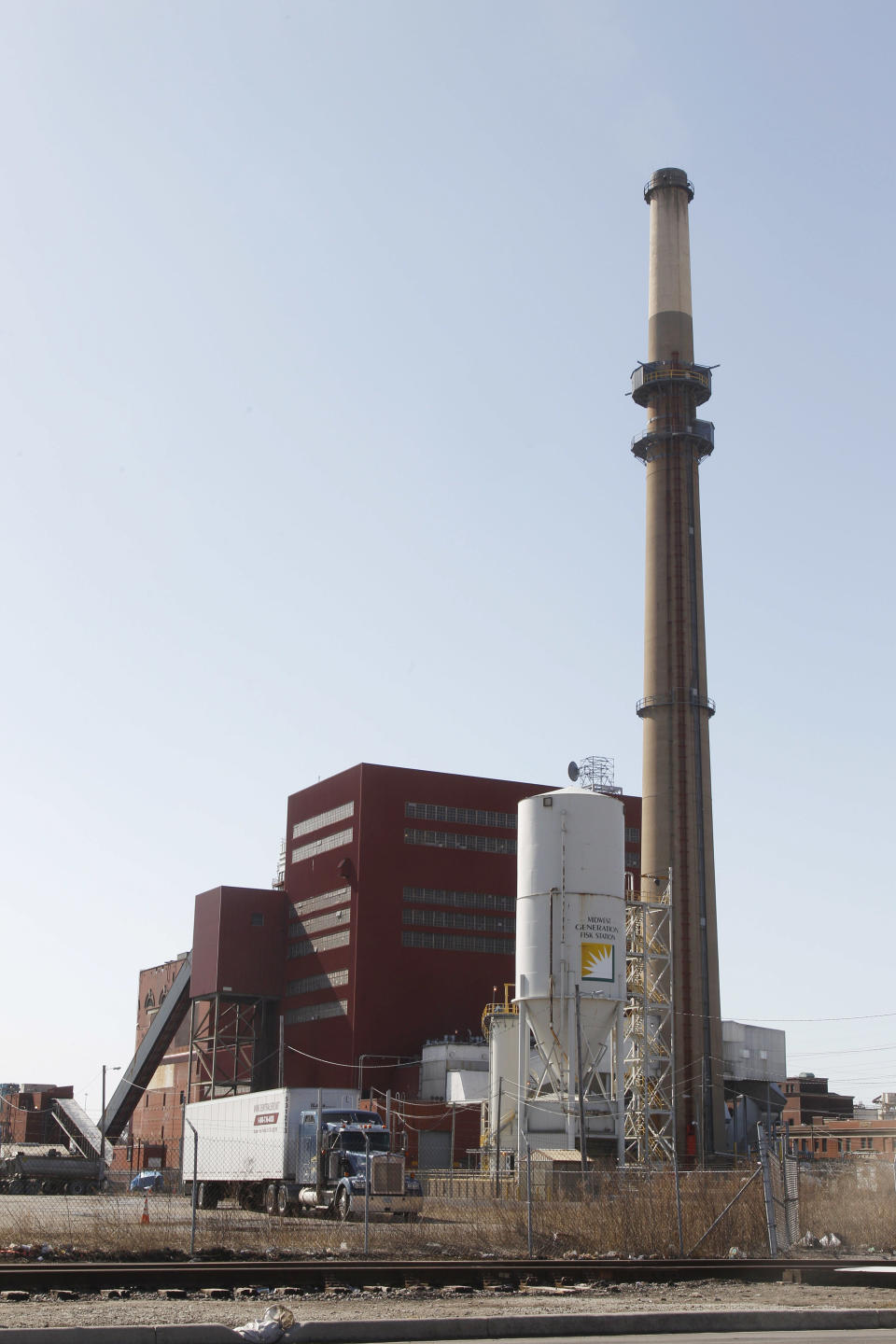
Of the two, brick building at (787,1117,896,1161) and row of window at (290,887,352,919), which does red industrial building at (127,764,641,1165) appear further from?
brick building at (787,1117,896,1161)

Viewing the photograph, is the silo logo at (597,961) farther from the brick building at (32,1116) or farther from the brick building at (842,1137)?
the brick building at (842,1137)

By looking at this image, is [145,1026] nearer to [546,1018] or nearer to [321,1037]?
[321,1037]

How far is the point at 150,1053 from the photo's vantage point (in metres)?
91.7

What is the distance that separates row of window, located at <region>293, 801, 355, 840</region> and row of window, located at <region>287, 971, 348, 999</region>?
8468 mm

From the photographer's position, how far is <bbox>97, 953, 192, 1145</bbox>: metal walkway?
3506 inches

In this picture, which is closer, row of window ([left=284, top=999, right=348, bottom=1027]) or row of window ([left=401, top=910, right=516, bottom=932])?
row of window ([left=284, top=999, right=348, bottom=1027])

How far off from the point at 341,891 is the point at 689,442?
3061cm

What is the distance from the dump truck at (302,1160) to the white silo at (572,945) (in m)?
8.37

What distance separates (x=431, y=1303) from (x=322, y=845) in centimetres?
6306

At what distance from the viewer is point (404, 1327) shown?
1434cm

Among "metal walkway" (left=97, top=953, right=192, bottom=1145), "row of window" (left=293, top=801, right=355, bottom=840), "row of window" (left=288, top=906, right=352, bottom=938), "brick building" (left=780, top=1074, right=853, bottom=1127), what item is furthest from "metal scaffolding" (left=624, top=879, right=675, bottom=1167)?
"brick building" (left=780, top=1074, right=853, bottom=1127)

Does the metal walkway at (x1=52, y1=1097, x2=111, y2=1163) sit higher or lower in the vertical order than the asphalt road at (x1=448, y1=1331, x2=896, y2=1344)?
lower

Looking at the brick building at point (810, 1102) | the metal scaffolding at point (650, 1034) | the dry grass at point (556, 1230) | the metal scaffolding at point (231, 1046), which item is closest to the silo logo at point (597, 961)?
the metal scaffolding at point (650, 1034)

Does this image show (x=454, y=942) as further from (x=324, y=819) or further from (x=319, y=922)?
(x=324, y=819)
